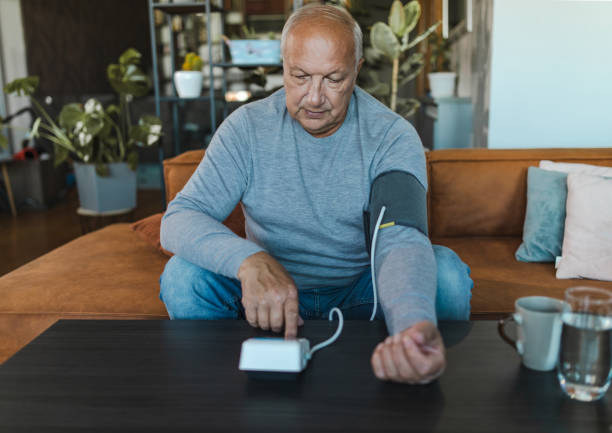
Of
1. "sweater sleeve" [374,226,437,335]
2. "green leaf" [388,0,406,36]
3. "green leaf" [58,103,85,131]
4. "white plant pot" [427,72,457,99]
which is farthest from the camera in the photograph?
"white plant pot" [427,72,457,99]

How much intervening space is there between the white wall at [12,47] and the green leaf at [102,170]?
→ 273 cm

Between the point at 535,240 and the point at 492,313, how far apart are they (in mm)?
411

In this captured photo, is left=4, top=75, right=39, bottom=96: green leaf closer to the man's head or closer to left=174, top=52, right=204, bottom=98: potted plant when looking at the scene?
left=174, top=52, right=204, bottom=98: potted plant

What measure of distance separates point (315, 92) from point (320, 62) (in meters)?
0.06

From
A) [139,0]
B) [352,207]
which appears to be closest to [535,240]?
[352,207]

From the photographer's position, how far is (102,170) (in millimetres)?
3428

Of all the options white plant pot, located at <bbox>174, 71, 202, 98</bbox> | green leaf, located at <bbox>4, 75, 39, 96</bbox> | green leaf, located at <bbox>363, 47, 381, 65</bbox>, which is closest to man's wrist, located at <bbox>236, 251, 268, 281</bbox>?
white plant pot, located at <bbox>174, 71, 202, 98</bbox>

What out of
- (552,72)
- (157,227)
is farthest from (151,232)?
(552,72)

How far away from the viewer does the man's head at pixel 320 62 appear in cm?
111

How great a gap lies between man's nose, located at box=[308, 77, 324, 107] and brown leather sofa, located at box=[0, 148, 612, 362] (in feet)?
2.15

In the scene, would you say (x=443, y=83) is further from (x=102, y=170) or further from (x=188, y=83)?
(x=102, y=170)

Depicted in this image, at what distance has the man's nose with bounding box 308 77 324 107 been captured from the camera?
1141 mm

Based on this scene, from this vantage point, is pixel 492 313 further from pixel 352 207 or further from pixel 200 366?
pixel 200 366

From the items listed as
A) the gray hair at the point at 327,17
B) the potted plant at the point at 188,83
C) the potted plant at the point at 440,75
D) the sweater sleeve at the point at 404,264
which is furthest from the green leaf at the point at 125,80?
the sweater sleeve at the point at 404,264
